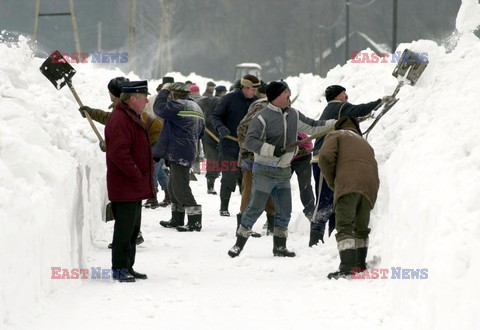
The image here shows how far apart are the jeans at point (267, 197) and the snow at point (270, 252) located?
386 mm

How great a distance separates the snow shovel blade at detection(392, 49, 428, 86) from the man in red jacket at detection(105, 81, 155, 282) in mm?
2713

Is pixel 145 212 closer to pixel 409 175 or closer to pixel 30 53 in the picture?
pixel 30 53

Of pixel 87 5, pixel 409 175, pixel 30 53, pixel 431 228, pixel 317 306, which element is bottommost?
pixel 317 306

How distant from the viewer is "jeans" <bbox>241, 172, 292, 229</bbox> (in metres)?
8.48

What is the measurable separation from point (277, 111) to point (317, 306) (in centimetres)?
285

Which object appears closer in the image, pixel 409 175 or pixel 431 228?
pixel 431 228

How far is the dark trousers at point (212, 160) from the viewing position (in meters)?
14.6

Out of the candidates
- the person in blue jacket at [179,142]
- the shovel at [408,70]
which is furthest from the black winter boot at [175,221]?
the shovel at [408,70]

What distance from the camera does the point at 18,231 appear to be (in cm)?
545

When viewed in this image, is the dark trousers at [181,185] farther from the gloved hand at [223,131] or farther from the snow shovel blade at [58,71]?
the snow shovel blade at [58,71]

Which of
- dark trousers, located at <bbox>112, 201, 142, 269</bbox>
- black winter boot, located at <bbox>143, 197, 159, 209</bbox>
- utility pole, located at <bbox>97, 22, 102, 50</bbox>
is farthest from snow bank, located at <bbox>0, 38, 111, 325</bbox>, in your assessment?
utility pole, located at <bbox>97, 22, 102, 50</bbox>

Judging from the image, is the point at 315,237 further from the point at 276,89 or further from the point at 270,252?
the point at 276,89

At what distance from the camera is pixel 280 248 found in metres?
8.59

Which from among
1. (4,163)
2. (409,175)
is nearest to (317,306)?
(409,175)
